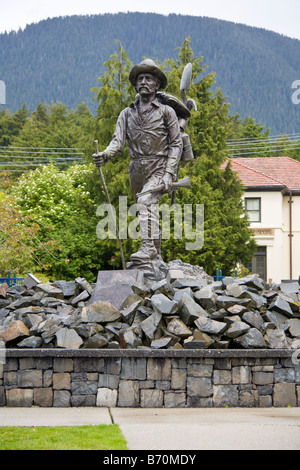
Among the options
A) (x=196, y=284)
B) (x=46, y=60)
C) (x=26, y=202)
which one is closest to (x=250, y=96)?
(x=46, y=60)

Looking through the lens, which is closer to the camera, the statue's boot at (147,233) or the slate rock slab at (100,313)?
the slate rock slab at (100,313)

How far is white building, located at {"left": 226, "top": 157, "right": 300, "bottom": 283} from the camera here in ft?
130

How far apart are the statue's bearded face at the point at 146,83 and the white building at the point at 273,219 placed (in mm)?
28426

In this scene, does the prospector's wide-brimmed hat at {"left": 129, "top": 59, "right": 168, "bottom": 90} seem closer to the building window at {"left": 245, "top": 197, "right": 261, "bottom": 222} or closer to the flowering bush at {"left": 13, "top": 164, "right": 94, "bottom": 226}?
the flowering bush at {"left": 13, "top": 164, "right": 94, "bottom": 226}

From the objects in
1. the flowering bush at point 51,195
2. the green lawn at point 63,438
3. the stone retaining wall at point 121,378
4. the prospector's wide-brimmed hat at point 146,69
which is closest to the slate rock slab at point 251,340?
the stone retaining wall at point 121,378

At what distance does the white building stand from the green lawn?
32.9 metres

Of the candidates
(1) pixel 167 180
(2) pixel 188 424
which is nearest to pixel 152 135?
(1) pixel 167 180

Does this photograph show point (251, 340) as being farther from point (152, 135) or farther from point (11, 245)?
point (11, 245)

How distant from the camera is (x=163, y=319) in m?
8.74

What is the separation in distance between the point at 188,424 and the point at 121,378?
1.44 m

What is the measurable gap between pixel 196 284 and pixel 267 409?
2585mm

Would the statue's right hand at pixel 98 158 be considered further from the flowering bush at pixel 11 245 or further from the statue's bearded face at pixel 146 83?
the flowering bush at pixel 11 245

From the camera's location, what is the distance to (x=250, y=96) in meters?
157

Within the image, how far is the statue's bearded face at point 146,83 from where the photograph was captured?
10.5 m
